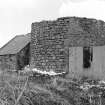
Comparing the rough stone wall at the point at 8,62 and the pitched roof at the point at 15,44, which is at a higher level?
the pitched roof at the point at 15,44

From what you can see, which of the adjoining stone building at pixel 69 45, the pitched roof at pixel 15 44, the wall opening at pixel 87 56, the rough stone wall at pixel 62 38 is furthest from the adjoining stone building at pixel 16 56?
the wall opening at pixel 87 56

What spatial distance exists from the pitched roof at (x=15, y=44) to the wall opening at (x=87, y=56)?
5116 mm

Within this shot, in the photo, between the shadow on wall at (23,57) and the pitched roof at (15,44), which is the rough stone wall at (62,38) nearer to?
the shadow on wall at (23,57)

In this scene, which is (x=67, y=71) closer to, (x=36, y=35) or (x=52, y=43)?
(x=52, y=43)

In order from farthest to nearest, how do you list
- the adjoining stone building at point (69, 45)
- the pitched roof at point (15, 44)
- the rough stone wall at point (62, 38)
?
1. the pitched roof at point (15, 44)
2. the rough stone wall at point (62, 38)
3. the adjoining stone building at point (69, 45)

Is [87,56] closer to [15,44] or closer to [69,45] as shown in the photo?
[69,45]

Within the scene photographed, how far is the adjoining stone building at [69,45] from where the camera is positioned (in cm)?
1238

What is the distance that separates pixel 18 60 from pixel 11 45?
9.03ft

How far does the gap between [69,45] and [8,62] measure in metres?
5.13

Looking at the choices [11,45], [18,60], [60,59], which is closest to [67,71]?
[60,59]

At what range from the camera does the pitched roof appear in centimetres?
1700

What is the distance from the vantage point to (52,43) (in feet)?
43.8

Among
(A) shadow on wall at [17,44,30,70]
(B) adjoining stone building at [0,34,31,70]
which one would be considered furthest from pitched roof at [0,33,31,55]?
(A) shadow on wall at [17,44,30,70]

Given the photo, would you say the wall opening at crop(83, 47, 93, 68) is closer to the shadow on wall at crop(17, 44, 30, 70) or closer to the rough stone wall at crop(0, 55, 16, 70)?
the shadow on wall at crop(17, 44, 30, 70)
